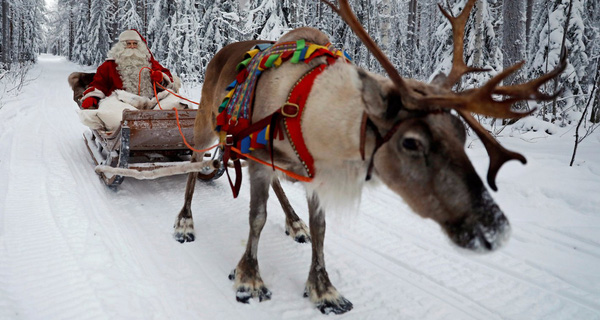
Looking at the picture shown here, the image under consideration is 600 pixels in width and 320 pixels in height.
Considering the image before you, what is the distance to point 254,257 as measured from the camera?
3084mm

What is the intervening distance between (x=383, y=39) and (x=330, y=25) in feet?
52.3

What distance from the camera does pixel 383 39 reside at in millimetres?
14328

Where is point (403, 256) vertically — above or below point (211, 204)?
above

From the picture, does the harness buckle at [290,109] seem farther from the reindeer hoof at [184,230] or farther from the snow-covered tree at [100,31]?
the snow-covered tree at [100,31]

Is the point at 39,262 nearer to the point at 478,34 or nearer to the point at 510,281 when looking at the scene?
the point at 510,281

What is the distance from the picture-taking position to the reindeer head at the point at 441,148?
5.73 feet

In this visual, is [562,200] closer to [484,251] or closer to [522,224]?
[522,224]

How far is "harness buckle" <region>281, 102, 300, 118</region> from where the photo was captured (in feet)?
7.89

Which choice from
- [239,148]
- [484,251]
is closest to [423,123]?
[484,251]

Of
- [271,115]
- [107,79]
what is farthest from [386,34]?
[271,115]

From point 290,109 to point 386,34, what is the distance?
1311 centimetres

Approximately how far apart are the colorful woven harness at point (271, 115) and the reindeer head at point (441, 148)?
1.75 feet

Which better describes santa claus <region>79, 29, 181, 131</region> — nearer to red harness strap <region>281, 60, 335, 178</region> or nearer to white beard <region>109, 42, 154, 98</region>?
white beard <region>109, 42, 154, 98</region>

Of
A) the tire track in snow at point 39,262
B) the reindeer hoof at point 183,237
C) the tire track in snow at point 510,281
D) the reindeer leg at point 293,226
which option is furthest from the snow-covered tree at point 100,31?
the tire track in snow at point 510,281
